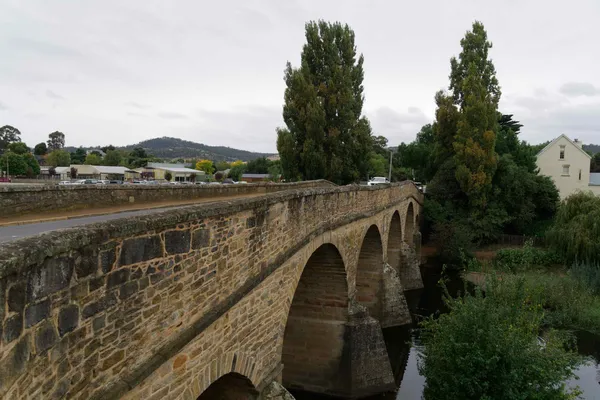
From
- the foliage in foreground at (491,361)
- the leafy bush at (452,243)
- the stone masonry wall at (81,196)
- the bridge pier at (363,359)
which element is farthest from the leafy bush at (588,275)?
the stone masonry wall at (81,196)

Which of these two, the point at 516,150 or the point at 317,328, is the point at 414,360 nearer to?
the point at 317,328

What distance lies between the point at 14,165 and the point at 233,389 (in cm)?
5348

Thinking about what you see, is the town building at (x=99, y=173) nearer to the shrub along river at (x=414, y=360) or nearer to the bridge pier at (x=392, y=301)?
the shrub along river at (x=414, y=360)

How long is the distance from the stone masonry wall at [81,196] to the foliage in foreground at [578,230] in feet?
65.2

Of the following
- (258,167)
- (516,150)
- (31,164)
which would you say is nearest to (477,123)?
(516,150)

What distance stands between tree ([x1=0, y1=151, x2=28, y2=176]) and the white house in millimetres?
53853

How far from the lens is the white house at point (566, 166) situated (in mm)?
35594

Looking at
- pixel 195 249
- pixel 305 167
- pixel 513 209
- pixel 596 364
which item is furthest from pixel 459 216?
pixel 195 249

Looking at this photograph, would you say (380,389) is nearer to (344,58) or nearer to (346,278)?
(346,278)

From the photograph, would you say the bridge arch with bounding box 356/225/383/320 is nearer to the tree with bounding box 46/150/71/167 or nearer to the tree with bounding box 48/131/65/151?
the tree with bounding box 46/150/71/167

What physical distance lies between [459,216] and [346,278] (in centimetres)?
2078

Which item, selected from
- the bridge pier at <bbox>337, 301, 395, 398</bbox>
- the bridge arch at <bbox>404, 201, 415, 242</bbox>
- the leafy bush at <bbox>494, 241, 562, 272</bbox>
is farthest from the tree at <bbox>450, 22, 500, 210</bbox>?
the bridge pier at <bbox>337, 301, 395, 398</bbox>

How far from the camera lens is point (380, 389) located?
490 inches

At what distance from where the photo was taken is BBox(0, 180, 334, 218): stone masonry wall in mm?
7555
